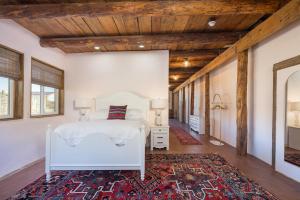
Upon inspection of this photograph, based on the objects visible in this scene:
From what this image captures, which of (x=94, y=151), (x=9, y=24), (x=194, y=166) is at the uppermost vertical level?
(x=9, y=24)

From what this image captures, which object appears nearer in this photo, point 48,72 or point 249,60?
point 249,60

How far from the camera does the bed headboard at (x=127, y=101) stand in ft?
15.5

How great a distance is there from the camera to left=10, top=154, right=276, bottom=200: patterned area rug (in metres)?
2.25

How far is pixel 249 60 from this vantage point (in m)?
3.99

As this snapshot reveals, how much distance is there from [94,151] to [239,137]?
3.09 m

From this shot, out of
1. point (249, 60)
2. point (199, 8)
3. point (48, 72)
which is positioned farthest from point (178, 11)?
point (48, 72)

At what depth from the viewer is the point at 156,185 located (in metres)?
2.52

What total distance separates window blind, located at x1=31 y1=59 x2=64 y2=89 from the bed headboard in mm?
1163

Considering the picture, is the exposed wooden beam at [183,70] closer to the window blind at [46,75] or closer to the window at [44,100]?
the window blind at [46,75]

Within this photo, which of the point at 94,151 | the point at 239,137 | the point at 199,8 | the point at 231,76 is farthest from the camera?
Result: the point at 231,76

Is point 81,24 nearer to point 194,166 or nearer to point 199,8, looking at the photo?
point 199,8

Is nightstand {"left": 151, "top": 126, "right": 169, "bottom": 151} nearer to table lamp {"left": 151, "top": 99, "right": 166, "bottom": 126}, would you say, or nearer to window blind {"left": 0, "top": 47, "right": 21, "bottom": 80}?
table lamp {"left": 151, "top": 99, "right": 166, "bottom": 126}

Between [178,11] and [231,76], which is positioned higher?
[178,11]

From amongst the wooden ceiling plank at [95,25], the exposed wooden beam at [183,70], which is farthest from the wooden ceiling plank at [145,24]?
the exposed wooden beam at [183,70]
